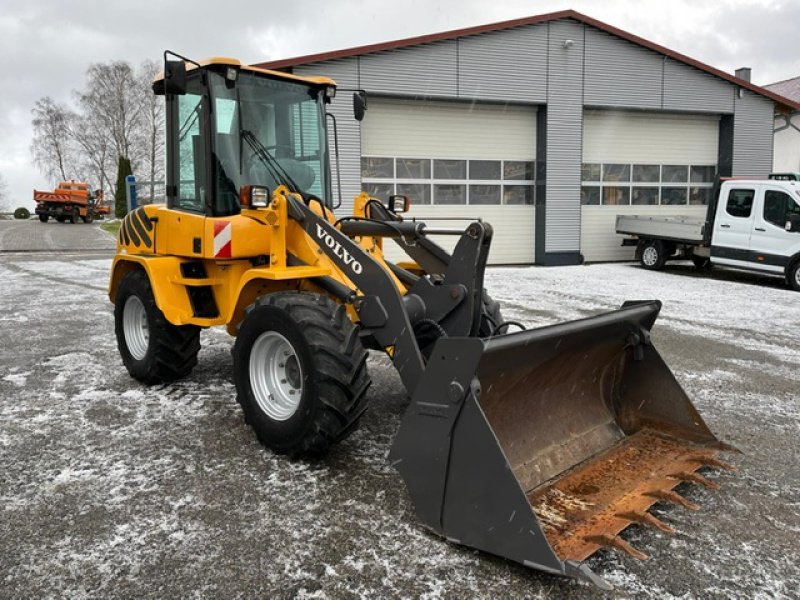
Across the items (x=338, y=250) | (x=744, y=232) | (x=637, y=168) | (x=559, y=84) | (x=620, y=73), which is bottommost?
(x=744, y=232)

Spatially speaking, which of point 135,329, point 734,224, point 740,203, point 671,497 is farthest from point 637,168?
point 671,497

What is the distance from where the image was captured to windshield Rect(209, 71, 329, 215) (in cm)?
486

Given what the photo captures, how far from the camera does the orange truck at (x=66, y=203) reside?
38438mm

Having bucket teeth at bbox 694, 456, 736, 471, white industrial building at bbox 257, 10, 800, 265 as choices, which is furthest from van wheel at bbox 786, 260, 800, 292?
bucket teeth at bbox 694, 456, 736, 471

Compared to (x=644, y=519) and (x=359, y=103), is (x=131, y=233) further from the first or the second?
(x=644, y=519)

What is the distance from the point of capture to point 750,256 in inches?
541

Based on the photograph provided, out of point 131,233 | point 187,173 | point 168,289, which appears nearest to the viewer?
point 168,289

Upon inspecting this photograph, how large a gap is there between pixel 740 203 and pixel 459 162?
634 centimetres

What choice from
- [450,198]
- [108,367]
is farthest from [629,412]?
[450,198]

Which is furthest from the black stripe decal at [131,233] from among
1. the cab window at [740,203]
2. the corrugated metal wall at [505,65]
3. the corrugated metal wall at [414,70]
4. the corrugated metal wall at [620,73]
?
the corrugated metal wall at [620,73]

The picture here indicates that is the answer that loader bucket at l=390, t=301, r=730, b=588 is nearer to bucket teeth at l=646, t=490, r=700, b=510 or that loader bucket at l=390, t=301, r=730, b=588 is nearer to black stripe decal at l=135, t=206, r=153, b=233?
bucket teeth at l=646, t=490, r=700, b=510

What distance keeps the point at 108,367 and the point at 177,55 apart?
3143mm

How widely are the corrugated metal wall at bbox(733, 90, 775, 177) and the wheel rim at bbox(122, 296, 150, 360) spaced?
1718 centimetres

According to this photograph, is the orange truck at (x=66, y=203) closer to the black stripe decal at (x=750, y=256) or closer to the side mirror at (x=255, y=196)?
the black stripe decal at (x=750, y=256)
